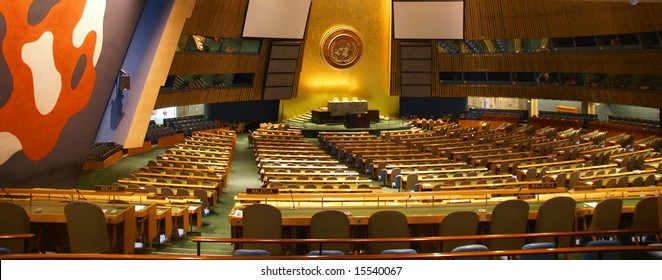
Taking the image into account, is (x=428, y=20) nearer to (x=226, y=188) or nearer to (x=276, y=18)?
(x=276, y=18)

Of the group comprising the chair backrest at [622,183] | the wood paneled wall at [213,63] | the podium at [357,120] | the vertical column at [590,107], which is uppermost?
the wood paneled wall at [213,63]

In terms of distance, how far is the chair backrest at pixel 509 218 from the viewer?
8.31 meters

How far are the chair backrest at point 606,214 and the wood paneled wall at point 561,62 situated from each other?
58.7ft

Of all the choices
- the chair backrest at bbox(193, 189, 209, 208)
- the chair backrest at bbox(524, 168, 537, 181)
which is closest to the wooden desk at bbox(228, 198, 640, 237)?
the chair backrest at bbox(193, 189, 209, 208)

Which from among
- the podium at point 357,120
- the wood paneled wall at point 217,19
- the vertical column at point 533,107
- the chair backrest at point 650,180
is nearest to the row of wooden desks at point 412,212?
the chair backrest at point 650,180

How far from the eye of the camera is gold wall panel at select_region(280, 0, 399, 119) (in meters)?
35.0

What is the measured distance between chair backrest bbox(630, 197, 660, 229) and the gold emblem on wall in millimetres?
27350

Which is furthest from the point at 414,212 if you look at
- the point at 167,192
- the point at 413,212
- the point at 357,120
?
the point at 357,120

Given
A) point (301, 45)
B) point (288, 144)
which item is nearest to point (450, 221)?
point (288, 144)

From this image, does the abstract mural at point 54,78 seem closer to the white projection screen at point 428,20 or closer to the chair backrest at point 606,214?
the chair backrest at point 606,214

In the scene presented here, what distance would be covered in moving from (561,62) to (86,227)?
26.1 meters

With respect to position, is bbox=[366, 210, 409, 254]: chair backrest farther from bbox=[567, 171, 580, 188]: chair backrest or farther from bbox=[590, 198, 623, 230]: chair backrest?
bbox=[567, 171, 580, 188]: chair backrest

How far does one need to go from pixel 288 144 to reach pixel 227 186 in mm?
6590

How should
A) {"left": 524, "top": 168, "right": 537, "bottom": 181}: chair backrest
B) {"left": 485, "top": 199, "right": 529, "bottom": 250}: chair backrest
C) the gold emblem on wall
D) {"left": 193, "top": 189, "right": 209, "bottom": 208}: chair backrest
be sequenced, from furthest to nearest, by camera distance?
the gold emblem on wall
{"left": 524, "top": 168, "right": 537, "bottom": 181}: chair backrest
{"left": 193, "top": 189, "right": 209, "bottom": 208}: chair backrest
{"left": 485, "top": 199, "right": 529, "bottom": 250}: chair backrest
